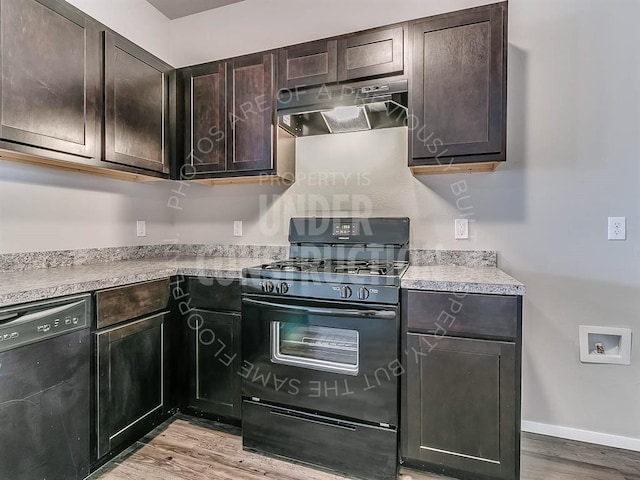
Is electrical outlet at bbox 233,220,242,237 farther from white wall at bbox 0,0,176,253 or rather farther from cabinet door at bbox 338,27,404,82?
cabinet door at bbox 338,27,404,82

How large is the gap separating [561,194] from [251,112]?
1.94 m

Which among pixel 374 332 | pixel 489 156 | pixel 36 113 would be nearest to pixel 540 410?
pixel 374 332

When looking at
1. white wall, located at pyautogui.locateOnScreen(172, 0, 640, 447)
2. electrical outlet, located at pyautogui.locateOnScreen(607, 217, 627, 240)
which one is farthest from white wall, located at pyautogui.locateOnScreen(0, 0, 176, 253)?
electrical outlet, located at pyautogui.locateOnScreen(607, 217, 627, 240)

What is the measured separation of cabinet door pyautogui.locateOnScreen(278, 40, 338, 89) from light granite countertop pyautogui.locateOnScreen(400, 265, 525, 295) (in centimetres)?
124

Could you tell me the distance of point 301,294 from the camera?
1.70 m

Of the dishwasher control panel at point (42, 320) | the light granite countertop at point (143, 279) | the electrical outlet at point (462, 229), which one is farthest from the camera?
the electrical outlet at point (462, 229)

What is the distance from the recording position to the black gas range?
1577 mm

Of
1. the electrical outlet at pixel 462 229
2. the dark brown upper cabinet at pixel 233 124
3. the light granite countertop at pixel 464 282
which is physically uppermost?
the dark brown upper cabinet at pixel 233 124

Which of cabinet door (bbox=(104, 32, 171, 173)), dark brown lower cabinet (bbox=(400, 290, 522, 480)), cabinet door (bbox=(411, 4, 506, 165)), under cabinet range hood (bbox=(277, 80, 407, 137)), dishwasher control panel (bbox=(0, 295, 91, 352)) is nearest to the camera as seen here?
dishwasher control panel (bbox=(0, 295, 91, 352))

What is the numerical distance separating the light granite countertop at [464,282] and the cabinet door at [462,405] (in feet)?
0.76

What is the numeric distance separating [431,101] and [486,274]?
965 millimetres

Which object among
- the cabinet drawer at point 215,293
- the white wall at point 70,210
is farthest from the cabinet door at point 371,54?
the white wall at point 70,210

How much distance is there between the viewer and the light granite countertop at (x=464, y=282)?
1.45 m

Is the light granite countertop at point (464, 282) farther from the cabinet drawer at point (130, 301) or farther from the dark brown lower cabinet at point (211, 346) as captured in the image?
the cabinet drawer at point (130, 301)
